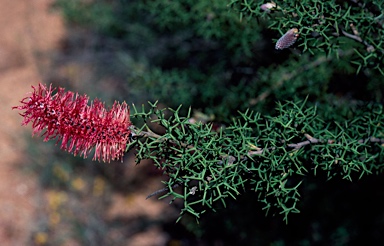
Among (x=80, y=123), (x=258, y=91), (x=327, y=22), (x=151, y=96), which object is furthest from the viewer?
(x=151, y=96)

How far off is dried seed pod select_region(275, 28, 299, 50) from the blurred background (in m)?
0.42

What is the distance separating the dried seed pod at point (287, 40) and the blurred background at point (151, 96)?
42 cm

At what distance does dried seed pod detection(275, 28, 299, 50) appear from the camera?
1202 mm

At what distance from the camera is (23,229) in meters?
3.65

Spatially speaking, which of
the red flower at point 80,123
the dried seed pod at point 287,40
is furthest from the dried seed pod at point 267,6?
the red flower at point 80,123

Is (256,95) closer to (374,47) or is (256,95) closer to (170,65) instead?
(374,47)

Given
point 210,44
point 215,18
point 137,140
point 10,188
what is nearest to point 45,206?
point 10,188

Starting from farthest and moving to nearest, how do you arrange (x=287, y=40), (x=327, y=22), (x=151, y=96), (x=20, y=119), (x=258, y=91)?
(x=20, y=119) < (x=151, y=96) < (x=258, y=91) < (x=327, y=22) < (x=287, y=40)

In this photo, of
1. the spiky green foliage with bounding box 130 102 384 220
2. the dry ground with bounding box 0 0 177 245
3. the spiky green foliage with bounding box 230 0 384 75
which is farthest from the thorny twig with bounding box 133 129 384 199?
the dry ground with bounding box 0 0 177 245

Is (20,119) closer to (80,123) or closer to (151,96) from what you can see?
(151,96)

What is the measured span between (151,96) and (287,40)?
200 cm

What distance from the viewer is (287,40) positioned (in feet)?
3.97

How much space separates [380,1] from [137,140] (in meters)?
0.89

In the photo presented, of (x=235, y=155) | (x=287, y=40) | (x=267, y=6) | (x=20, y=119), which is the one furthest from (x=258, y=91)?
(x=20, y=119)
